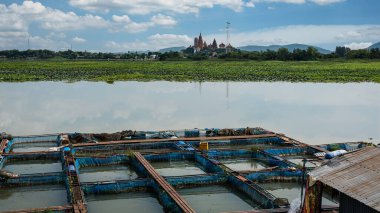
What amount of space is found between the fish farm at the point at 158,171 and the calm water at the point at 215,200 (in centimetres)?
2

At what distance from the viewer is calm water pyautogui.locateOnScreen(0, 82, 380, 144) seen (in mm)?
17391

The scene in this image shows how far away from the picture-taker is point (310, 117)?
19750mm

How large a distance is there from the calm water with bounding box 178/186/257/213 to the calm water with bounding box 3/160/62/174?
4.31m

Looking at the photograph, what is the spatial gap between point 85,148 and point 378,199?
32.8 feet

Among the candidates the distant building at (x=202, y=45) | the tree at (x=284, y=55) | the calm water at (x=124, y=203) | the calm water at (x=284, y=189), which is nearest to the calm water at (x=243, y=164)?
the calm water at (x=284, y=189)

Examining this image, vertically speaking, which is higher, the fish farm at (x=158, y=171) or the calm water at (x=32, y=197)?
the fish farm at (x=158, y=171)

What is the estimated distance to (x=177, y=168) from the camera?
1255 centimetres

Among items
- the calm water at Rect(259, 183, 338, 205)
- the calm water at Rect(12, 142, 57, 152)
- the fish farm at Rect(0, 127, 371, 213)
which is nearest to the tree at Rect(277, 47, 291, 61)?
the fish farm at Rect(0, 127, 371, 213)

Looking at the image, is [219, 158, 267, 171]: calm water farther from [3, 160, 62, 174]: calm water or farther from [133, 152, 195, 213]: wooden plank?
[3, 160, 62, 174]: calm water

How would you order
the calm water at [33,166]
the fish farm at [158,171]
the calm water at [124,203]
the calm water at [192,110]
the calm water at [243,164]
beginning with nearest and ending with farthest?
1. the calm water at [124,203]
2. the fish farm at [158,171]
3. the calm water at [33,166]
4. the calm water at [243,164]
5. the calm water at [192,110]

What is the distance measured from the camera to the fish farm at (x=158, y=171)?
938 cm

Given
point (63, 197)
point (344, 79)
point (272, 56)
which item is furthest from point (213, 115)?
point (272, 56)

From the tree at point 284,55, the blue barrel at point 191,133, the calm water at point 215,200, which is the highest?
the tree at point 284,55

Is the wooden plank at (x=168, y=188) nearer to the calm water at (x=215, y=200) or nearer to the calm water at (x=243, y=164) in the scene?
the calm water at (x=215, y=200)
